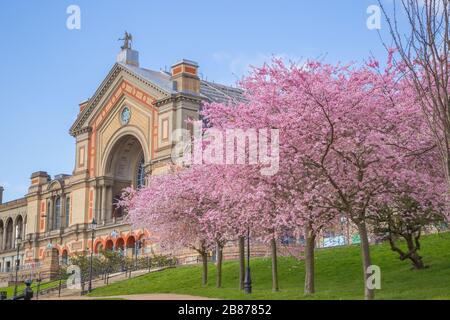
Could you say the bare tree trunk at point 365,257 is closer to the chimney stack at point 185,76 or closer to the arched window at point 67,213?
the chimney stack at point 185,76

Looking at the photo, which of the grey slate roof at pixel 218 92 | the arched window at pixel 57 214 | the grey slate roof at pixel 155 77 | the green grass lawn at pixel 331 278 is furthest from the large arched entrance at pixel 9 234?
the green grass lawn at pixel 331 278

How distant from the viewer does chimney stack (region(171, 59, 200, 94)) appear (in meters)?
67.1

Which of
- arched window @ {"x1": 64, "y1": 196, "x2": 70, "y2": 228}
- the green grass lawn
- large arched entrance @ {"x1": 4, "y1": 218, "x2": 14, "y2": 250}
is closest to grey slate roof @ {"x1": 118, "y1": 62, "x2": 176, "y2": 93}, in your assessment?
arched window @ {"x1": 64, "y1": 196, "x2": 70, "y2": 228}

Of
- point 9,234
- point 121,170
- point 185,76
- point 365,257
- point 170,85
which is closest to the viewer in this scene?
point 365,257

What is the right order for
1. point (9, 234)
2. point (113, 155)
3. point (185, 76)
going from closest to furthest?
point (185, 76)
point (113, 155)
point (9, 234)

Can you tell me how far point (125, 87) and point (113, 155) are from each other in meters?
7.34

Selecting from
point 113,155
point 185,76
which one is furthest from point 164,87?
point 113,155

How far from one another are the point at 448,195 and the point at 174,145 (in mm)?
41345

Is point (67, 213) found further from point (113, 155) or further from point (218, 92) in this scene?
point (218, 92)

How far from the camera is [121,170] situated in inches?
3034

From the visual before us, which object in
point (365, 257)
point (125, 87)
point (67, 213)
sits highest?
point (125, 87)

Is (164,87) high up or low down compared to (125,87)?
down

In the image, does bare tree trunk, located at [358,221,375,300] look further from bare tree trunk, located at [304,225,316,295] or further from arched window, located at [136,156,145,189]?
arched window, located at [136,156,145,189]
